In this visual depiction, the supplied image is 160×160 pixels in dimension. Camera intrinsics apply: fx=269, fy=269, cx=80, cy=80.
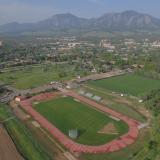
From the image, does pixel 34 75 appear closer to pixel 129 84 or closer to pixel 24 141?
pixel 129 84

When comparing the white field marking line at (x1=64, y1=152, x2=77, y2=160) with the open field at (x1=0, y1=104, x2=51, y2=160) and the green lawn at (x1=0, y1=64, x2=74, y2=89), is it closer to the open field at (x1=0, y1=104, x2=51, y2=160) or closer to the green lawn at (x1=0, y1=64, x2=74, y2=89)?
the open field at (x1=0, y1=104, x2=51, y2=160)

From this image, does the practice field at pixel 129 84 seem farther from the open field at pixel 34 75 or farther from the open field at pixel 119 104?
the open field at pixel 34 75

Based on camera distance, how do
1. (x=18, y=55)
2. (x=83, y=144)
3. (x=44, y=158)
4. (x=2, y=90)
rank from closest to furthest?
(x=44, y=158)
(x=83, y=144)
(x=2, y=90)
(x=18, y=55)

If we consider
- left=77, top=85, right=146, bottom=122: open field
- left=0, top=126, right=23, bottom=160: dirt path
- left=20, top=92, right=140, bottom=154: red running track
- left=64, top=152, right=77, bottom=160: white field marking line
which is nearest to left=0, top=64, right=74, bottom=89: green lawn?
left=77, top=85, right=146, bottom=122: open field

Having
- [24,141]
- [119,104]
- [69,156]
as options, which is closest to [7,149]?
[24,141]

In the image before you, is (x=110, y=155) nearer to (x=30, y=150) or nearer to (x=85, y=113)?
(x=30, y=150)

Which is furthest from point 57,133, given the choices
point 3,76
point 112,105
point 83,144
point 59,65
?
point 59,65

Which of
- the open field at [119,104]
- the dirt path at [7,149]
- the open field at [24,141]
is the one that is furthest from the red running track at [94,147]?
the dirt path at [7,149]
